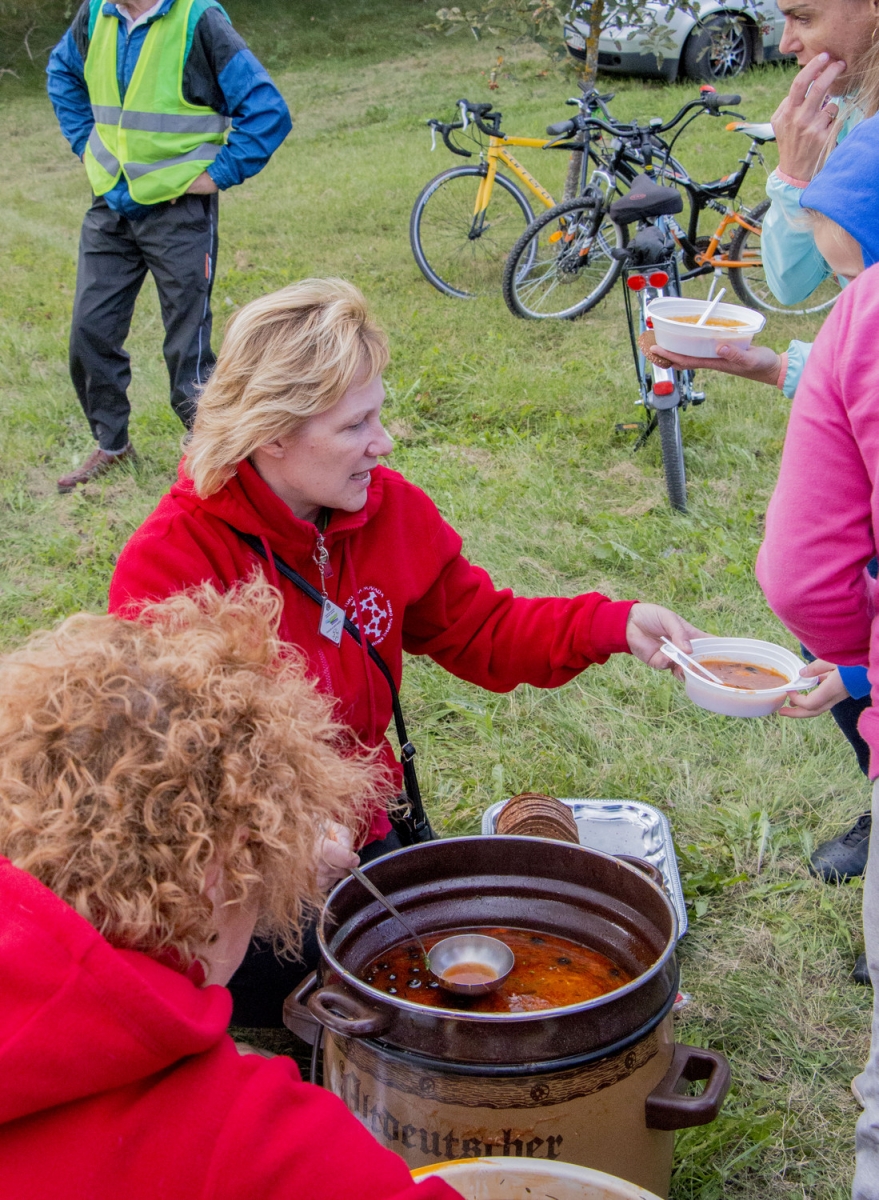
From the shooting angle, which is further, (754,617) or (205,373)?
(205,373)

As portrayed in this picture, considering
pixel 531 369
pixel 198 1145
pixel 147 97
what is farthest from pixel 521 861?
pixel 531 369

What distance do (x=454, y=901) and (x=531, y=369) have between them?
4.34 meters

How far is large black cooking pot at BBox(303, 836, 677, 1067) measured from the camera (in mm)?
1443

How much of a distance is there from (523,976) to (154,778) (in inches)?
34.8

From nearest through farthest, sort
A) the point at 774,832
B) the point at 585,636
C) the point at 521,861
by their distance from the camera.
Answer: the point at 521,861 < the point at 585,636 < the point at 774,832

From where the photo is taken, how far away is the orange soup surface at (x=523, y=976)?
1.67 metres

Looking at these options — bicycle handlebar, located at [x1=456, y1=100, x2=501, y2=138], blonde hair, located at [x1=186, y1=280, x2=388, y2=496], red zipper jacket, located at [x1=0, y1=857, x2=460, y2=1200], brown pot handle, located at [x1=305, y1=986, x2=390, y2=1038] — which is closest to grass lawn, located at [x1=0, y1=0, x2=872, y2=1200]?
brown pot handle, located at [x1=305, y1=986, x2=390, y2=1038]

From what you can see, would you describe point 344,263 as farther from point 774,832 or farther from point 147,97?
point 774,832

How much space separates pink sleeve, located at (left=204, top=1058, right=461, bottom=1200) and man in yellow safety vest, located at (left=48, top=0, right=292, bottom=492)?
3.74 meters

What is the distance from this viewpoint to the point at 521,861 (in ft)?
6.09

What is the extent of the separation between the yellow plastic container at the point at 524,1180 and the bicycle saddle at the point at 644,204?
4.19 meters

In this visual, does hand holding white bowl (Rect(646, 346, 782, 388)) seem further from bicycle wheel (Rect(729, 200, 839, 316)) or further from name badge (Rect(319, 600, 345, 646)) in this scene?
bicycle wheel (Rect(729, 200, 839, 316))

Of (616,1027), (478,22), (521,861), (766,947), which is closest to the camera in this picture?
(616,1027)

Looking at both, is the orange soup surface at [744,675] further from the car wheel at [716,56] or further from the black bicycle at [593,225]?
the car wheel at [716,56]
